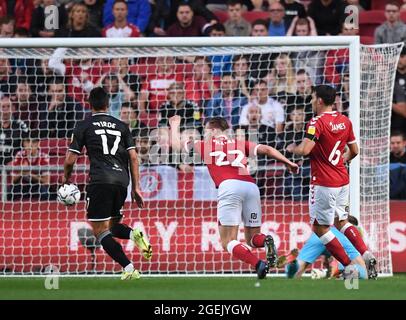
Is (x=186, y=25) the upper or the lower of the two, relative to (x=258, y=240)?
upper

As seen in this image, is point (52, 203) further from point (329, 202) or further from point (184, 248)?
point (329, 202)

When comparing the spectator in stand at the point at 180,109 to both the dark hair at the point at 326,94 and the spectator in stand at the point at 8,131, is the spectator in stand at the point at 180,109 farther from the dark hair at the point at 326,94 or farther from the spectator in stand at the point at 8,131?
the dark hair at the point at 326,94

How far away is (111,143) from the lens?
12.1 metres

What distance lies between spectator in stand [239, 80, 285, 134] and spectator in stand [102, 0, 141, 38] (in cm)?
274

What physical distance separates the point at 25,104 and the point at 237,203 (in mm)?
4192

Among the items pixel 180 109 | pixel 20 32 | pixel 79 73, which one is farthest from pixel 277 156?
pixel 20 32

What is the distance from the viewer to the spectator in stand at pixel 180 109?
15398 millimetres

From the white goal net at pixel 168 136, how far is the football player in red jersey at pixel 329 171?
1913mm

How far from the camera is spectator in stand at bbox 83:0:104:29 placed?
18266 millimetres

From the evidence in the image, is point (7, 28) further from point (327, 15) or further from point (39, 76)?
point (327, 15)

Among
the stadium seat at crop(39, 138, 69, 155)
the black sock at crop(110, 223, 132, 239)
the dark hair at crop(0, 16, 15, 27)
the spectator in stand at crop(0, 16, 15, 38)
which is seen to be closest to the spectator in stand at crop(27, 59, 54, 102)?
the stadium seat at crop(39, 138, 69, 155)

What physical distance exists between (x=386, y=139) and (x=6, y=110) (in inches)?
196

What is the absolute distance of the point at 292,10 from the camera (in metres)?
17.9

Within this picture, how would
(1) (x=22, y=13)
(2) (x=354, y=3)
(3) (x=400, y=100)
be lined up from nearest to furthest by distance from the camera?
(3) (x=400, y=100) → (2) (x=354, y=3) → (1) (x=22, y=13)
